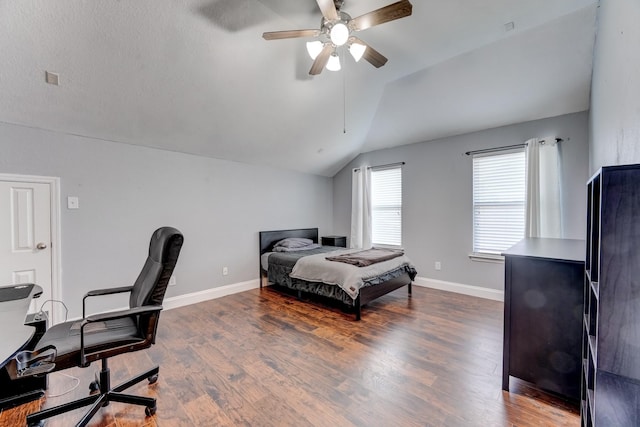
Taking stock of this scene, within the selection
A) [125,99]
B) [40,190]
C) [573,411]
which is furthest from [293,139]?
[573,411]

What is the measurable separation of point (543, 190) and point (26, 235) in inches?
223

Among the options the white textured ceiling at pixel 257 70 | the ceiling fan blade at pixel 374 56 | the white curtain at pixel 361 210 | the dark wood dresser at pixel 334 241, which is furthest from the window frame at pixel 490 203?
the ceiling fan blade at pixel 374 56

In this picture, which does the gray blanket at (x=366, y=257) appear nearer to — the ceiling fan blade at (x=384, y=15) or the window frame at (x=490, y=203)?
the window frame at (x=490, y=203)

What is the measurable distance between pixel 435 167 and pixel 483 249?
144cm

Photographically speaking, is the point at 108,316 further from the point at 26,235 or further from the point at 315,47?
the point at 315,47

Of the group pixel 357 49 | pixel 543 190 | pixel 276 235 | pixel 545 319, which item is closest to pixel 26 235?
pixel 276 235

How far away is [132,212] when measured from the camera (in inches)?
129

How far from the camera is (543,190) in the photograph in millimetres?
3350

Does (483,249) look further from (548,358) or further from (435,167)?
(548,358)

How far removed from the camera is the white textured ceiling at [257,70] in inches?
83.3

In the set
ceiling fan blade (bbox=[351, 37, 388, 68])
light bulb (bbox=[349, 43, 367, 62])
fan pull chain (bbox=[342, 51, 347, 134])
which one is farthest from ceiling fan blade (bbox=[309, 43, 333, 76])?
fan pull chain (bbox=[342, 51, 347, 134])

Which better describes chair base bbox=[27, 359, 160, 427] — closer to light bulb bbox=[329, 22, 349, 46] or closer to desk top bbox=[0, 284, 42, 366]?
desk top bbox=[0, 284, 42, 366]

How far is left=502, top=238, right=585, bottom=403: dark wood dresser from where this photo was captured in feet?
5.44

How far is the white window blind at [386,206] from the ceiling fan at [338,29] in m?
2.75
